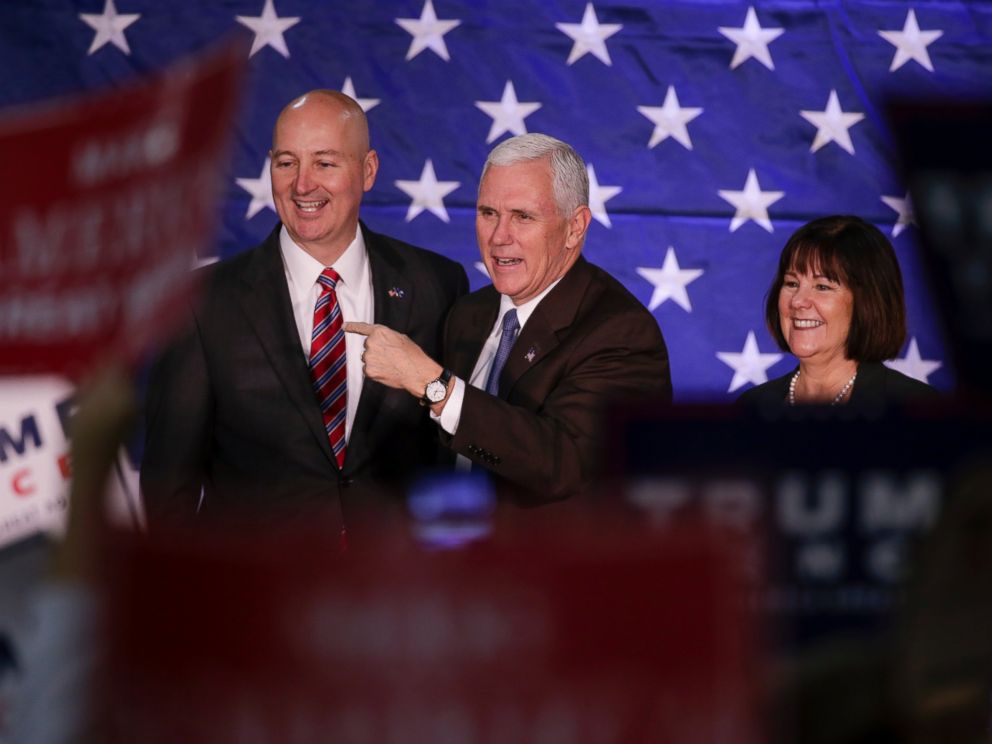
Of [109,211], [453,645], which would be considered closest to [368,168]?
[109,211]

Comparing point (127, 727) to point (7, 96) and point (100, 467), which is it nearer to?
point (100, 467)

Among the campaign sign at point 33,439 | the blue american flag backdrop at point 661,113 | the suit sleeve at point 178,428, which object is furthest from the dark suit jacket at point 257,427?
the campaign sign at point 33,439

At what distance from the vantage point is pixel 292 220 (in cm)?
292

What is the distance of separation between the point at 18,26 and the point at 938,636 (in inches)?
127

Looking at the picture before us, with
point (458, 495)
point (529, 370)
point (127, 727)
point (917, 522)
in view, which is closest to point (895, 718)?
point (917, 522)

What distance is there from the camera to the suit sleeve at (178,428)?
270cm

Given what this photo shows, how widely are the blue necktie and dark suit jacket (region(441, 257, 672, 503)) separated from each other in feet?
0.10

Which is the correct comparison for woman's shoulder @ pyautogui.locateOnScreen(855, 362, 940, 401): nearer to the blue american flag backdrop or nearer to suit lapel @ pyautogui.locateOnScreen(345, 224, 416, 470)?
the blue american flag backdrop

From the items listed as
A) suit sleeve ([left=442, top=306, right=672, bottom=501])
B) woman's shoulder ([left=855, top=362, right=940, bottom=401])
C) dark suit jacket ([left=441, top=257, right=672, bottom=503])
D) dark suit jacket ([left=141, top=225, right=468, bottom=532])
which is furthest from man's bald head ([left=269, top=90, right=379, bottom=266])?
woman's shoulder ([left=855, top=362, right=940, bottom=401])

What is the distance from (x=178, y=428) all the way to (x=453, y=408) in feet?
1.95

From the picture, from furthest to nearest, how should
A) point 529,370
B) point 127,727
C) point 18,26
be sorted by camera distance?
point 18,26, point 529,370, point 127,727

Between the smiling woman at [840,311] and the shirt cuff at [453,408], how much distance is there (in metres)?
0.74

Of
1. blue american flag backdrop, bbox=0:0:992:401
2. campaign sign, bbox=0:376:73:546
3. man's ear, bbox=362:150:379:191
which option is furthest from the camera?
blue american flag backdrop, bbox=0:0:992:401

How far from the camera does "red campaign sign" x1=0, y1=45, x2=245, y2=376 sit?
833 mm
